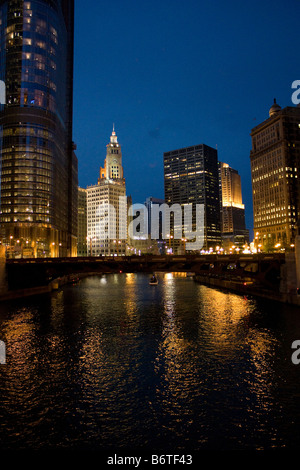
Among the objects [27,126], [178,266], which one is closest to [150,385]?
[178,266]

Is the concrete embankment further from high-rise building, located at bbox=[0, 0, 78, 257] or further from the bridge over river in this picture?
high-rise building, located at bbox=[0, 0, 78, 257]

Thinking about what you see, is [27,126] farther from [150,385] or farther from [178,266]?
[150,385]

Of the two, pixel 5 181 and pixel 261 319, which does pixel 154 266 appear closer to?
pixel 261 319

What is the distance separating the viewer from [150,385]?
22.7 meters

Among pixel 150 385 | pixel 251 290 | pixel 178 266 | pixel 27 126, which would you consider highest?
pixel 27 126

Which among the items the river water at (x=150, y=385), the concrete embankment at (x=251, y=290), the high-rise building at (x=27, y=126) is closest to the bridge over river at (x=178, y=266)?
the concrete embankment at (x=251, y=290)

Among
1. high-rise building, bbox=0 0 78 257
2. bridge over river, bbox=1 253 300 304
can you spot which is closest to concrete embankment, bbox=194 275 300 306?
bridge over river, bbox=1 253 300 304

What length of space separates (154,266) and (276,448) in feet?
170

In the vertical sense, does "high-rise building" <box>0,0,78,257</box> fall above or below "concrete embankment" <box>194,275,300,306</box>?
above

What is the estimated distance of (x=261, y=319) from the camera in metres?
45.9

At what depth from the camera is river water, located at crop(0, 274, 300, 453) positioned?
16297mm

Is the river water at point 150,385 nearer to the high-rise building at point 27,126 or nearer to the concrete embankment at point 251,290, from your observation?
the concrete embankment at point 251,290

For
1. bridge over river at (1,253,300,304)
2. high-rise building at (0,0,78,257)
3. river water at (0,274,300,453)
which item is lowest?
river water at (0,274,300,453)

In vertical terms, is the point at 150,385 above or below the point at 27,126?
below
